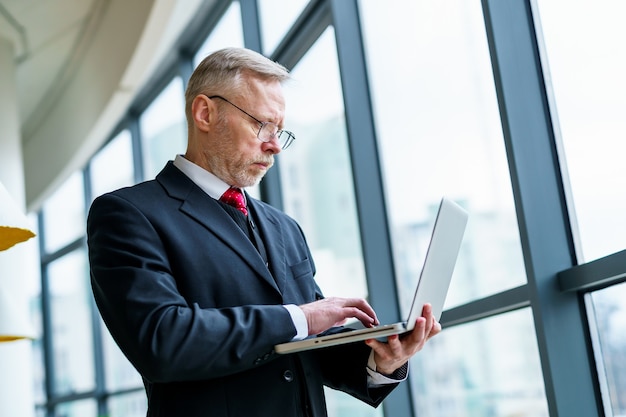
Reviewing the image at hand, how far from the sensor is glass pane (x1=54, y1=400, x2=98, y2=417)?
8469 mm

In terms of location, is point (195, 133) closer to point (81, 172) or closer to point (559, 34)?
point (559, 34)

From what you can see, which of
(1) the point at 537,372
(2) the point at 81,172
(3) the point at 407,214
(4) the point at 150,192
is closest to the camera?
(4) the point at 150,192

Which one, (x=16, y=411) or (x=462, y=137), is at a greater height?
(x=462, y=137)

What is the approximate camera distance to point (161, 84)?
6895 millimetres

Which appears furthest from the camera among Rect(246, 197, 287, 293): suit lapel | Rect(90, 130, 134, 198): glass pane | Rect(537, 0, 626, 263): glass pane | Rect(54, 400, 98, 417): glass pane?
Rect(54, 400, 98, 417): glass pane

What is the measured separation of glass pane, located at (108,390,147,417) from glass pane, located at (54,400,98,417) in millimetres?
521

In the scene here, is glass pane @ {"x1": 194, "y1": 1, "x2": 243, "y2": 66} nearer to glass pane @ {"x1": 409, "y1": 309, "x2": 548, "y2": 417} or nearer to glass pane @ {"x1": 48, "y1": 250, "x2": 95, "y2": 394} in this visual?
glass pane @ {"x1": 409, "y1": 309, "x2": 548, "y2": 417}

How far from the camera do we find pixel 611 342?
2299mm

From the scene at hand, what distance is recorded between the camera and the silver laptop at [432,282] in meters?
1.54

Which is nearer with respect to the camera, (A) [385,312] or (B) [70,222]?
(A) [385,312]

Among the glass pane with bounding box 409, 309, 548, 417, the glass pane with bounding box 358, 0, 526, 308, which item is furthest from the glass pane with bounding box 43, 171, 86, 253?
the glass pane with bounding box 409, 309, 548, 417

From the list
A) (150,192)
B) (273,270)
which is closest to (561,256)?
(273,270)

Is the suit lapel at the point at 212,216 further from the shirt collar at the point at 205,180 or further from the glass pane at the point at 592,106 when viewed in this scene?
the glass pane at the point at 592,106

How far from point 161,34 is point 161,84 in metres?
1.74
